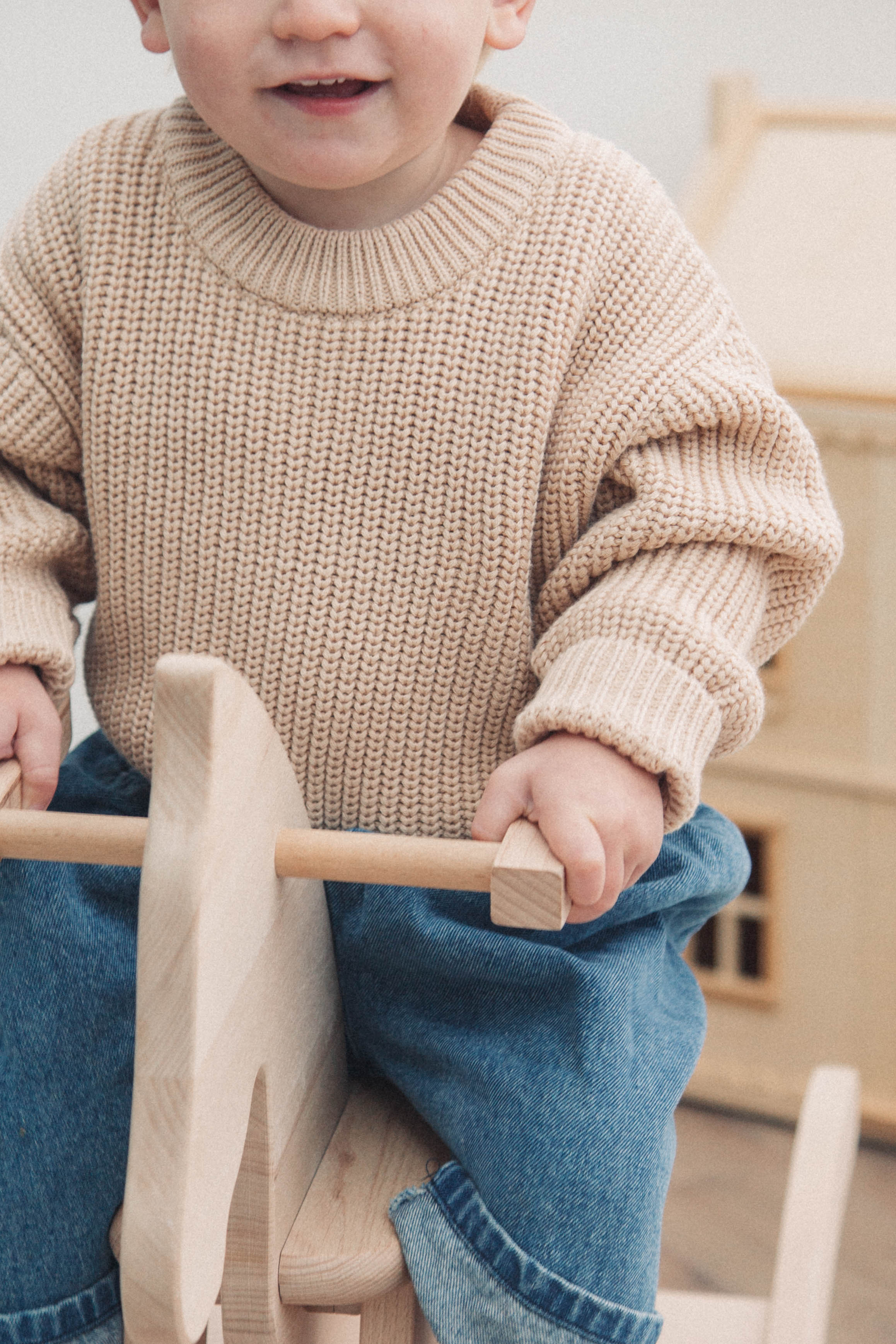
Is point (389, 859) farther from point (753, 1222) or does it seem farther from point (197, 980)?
point (753, 1222)

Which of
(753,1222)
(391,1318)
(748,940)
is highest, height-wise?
(391,1318)

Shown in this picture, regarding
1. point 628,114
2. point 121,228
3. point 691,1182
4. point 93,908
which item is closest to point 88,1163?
point 93,908

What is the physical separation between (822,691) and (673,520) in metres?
0.77

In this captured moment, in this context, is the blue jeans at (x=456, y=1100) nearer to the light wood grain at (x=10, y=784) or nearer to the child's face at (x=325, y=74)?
the light wood grain at (x=10, y=784)

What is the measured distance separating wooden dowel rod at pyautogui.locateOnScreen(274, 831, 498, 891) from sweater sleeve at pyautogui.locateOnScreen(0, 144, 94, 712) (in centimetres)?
17

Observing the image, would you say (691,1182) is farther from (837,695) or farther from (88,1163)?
(88,1163)

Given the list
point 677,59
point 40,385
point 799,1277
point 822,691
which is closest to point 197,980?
point 40,385

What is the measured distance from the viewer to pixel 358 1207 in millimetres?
566

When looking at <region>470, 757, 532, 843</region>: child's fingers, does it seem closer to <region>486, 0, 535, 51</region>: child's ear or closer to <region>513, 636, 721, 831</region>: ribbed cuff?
<region>513, 636, 721, 831</region>: ribbed cuff

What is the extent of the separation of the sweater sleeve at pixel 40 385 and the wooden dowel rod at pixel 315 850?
0.14m

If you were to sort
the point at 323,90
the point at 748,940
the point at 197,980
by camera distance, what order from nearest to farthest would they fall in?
the point at 197,980, the point at 323,90, the point at 748,940

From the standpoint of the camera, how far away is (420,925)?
0.60 meters

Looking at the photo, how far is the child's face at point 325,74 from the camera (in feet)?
1.69

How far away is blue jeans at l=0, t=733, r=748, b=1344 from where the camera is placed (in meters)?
0.56
